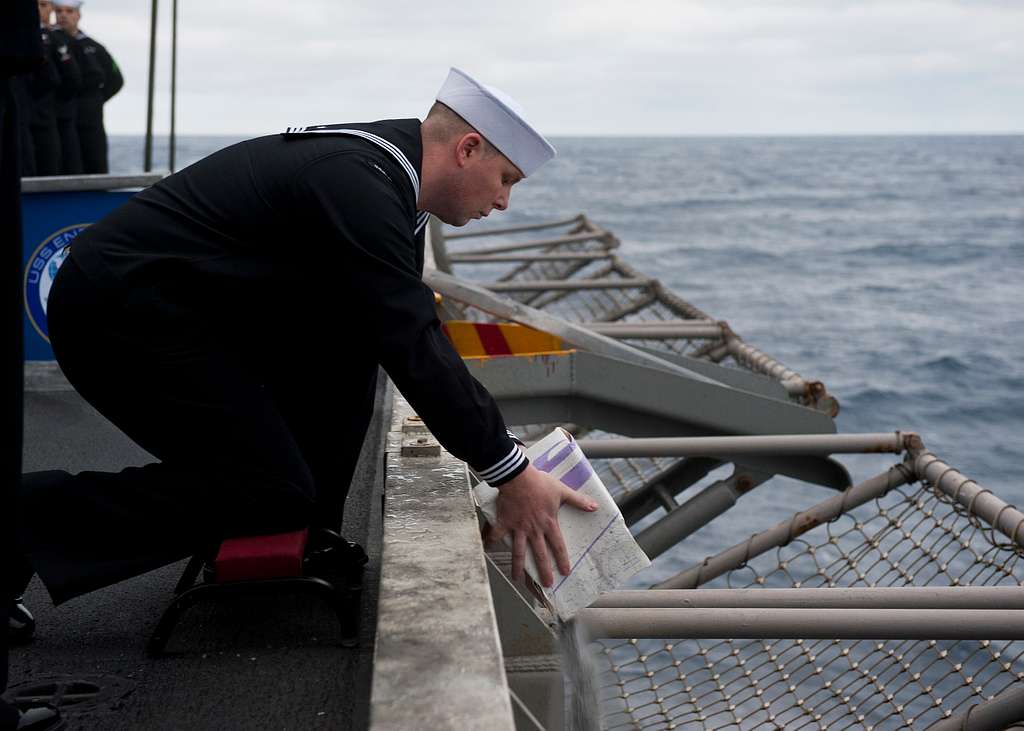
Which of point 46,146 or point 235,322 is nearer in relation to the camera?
point 235,322

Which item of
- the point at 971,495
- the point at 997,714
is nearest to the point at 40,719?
the point at 997,714

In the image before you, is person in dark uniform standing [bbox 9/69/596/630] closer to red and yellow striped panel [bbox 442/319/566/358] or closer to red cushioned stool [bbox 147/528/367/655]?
red cushioned stool [bbox 147/528/367/655]

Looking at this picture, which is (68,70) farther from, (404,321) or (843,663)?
(404,321)

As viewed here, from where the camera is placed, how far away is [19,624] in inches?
119

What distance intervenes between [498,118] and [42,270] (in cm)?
375

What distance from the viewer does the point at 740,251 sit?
4338cm

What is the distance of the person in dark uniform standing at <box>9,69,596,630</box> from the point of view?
253cm

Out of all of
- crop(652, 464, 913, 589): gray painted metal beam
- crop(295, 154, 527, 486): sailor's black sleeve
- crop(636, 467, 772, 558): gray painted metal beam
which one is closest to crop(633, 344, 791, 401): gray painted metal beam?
crop(636, 467, 772, 558): gray painted metal beam

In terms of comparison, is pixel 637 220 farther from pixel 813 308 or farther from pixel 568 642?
pixel 568 642

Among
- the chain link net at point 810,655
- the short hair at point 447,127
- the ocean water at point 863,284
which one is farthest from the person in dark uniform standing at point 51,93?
the short hair at point 447,127

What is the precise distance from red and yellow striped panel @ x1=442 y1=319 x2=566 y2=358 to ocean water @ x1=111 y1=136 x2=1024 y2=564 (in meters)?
8.99

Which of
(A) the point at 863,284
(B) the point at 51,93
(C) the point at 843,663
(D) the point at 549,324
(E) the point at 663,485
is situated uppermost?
(B) the point at 51,93

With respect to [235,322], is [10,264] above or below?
above

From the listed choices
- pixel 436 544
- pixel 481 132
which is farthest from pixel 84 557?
pixel 481 132
